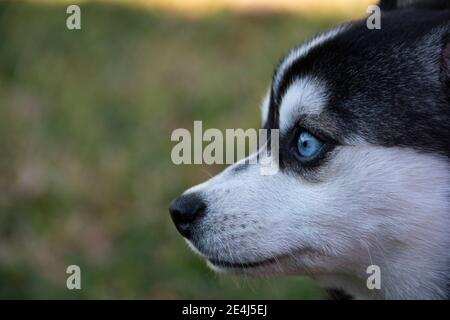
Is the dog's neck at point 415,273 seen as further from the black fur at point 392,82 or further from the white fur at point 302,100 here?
the white fur at point 302,100

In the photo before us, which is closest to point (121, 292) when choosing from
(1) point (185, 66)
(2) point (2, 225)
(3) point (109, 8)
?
(2) point (2, 225)

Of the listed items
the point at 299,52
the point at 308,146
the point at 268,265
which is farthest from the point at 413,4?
the point at 268,265

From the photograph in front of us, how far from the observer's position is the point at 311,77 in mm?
3357

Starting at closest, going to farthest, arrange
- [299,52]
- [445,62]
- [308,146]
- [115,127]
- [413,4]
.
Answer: [445,62] → [308,146] → [299,52] → [413,4] → [115,127]

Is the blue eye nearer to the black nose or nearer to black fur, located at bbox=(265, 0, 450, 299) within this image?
black fur, located at bbox=(265, 0, 450, 299)

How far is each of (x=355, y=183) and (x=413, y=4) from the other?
1.16 meters

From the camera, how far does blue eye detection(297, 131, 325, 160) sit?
328 cm

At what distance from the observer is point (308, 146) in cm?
332

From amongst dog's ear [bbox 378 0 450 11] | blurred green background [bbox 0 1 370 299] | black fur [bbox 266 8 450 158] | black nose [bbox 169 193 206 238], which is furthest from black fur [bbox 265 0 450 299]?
blurred green background [bbox 0 1 370 299]

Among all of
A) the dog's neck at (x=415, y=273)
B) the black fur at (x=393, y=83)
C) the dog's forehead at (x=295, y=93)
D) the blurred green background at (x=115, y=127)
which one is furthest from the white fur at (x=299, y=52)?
the blurred green background at (x=115, y=127)

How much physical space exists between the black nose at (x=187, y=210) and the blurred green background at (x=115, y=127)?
28.8 inches

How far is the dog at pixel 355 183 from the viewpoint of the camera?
3.11 metres

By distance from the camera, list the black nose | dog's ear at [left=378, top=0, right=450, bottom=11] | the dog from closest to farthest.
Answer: the dog, the black nose, dog's ear at [left=378, top=0, right=450, bottom=11]

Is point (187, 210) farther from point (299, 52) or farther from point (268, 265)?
point (299, 52)
